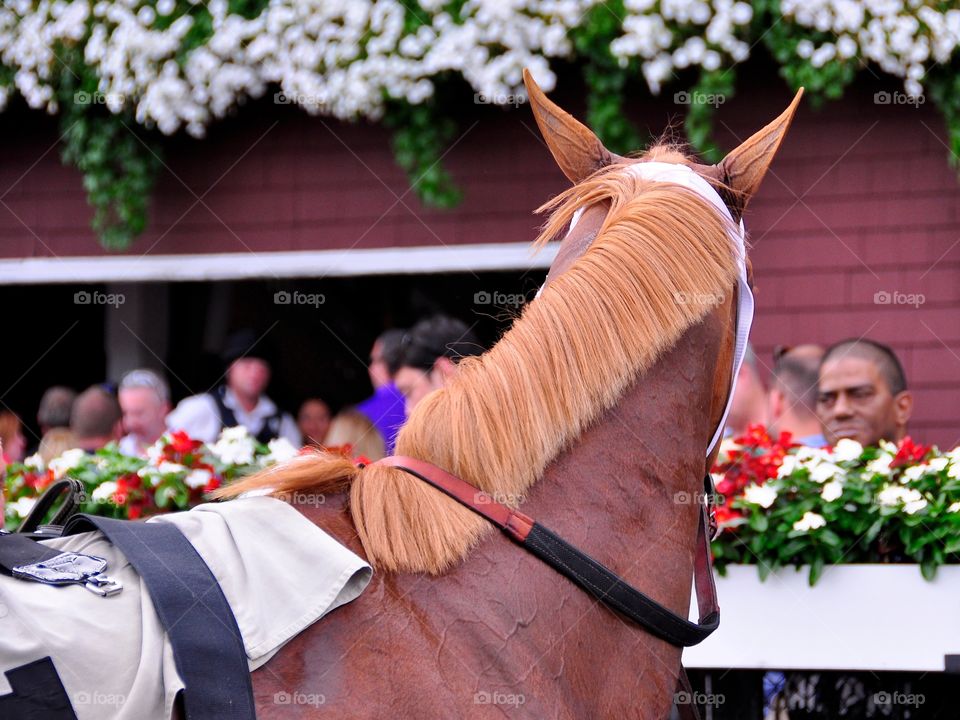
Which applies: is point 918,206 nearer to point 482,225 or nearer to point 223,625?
point 482,225

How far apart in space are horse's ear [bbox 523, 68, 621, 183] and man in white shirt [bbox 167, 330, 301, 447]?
374 cm

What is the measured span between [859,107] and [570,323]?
4328mm

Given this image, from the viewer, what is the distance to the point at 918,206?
5715 millimetres

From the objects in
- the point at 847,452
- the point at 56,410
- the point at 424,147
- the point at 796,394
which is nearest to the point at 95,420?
the point at 56,410

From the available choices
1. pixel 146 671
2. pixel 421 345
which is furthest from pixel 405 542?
pixel 421 345

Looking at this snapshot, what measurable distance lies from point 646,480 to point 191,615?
2.80 ft

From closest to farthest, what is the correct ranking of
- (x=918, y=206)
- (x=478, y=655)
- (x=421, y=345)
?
(x=478, y=655)
(x=421, y=345)
(x=918, y=206)

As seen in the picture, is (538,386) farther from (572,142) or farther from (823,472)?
(823,472)

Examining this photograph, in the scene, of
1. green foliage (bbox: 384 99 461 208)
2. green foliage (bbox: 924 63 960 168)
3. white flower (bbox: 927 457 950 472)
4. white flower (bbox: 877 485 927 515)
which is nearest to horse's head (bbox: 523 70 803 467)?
white flower (bbox: 877 485 927 515)

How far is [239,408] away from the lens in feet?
19.5

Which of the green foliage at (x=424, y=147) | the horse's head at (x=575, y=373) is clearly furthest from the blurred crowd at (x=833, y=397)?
the horse's head at (x=575, y=373)

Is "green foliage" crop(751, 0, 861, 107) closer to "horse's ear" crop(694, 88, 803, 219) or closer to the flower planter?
the flower planter

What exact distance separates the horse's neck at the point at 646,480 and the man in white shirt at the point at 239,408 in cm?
400

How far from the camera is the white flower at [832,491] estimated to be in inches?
130
